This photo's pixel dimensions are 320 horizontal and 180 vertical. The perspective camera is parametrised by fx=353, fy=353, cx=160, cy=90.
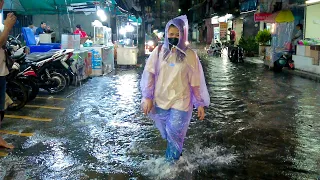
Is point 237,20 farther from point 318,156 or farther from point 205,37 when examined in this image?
point 318,156

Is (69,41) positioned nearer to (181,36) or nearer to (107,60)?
(107,60)

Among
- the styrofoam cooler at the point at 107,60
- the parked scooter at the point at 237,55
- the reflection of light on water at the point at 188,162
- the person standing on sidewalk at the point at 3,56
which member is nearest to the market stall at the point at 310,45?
the parked scooter at the point at 237,55

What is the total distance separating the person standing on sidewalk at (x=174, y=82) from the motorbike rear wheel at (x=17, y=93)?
450cm

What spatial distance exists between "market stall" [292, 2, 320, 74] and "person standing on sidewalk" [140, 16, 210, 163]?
11.2m

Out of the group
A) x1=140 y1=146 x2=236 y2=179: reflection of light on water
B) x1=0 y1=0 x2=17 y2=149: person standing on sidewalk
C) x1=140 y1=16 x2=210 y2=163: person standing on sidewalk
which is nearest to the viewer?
x1=140 y1=16 x2=210 y2=163: person standing on sidewalk

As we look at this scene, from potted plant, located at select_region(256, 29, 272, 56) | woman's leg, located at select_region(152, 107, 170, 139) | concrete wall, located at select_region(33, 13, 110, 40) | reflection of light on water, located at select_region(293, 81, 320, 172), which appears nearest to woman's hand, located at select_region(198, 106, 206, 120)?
woman's leg, located at select_region(152, 107, 170, 139)

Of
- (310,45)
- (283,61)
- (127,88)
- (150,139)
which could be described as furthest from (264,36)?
(150,139)

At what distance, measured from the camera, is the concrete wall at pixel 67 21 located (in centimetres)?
1909

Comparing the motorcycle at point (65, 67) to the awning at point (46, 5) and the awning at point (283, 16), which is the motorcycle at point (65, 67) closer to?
the awning at point (46, 5)

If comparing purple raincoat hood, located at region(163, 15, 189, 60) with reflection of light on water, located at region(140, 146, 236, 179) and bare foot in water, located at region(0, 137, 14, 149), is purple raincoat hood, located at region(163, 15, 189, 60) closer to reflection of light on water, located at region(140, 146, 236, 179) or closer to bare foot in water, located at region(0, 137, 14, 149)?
reflection of light on water, located at region(140, 146, 236, 179)

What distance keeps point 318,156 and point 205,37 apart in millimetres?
55316

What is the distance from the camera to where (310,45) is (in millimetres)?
14500

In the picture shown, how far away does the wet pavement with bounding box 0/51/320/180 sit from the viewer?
4.58 metres

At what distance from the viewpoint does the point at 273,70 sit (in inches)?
658
